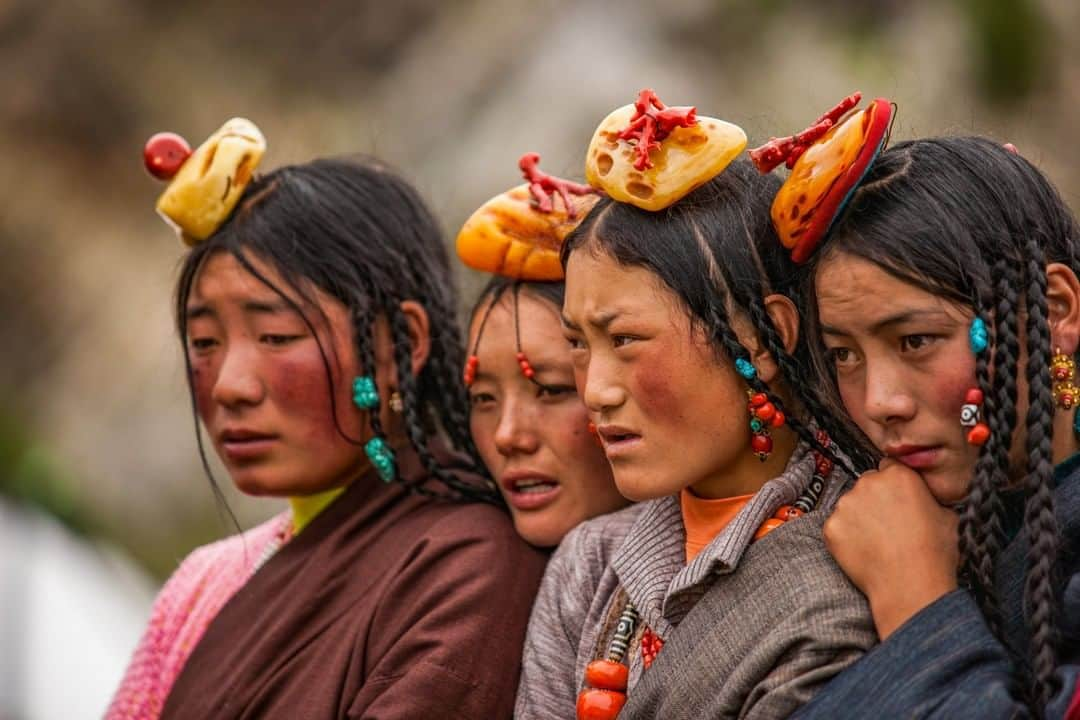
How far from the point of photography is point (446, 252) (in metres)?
3.72

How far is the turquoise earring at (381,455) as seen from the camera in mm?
3373

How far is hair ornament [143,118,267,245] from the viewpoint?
3514 mm

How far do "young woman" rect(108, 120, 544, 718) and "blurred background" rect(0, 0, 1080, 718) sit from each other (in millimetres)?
4434

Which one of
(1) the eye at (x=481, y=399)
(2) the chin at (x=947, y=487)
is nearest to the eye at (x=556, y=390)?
(1) the eye at (x=481, y=399)

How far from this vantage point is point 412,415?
133 inches

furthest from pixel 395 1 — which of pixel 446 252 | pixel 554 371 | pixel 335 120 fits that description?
pixel 554 371

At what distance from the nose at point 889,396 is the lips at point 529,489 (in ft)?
3.00

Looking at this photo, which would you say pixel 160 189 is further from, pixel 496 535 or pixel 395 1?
pixel 496 535

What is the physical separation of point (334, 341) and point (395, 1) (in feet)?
22.3

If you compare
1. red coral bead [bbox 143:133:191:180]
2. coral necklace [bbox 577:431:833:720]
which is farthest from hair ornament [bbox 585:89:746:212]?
red coral bead [bbox 143:133:191:180]

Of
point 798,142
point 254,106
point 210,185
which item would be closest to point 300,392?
point 210,185

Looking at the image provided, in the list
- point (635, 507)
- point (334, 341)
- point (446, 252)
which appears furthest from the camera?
point (446, 252)

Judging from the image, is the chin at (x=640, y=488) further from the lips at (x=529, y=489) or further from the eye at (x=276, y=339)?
the eye at (x=276, y=339)

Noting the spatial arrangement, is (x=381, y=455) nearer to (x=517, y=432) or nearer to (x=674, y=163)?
(x=517, y=432)
